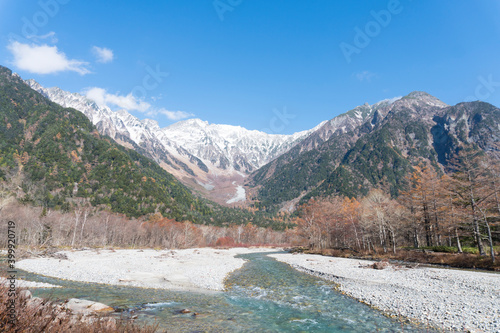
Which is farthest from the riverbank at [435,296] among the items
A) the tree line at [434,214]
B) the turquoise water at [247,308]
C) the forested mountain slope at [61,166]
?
the forested mountain slope at [61,166]

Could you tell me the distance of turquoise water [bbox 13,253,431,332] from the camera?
13789 mm

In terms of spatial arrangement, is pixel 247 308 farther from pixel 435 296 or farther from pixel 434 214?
pixel 434 214

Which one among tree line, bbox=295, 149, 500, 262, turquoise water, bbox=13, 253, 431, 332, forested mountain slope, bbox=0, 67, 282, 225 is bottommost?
turquoise water, bbox=13, 253, 431, 332

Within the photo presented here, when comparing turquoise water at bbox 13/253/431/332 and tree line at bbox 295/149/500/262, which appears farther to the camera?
tree line at bbox 295/149/500/262

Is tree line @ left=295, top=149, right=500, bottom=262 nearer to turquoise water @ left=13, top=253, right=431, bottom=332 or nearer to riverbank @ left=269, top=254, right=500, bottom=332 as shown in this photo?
riverbank @ left=269, top=254, right=500, bottom=332

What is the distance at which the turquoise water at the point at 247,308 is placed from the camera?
13.8 meters

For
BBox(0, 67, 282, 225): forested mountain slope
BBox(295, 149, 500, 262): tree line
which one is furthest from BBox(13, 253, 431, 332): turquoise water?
BBox(0, 67, 282, 225): forested mountain slope

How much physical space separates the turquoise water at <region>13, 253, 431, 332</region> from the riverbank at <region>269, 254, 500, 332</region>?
1.69 meters

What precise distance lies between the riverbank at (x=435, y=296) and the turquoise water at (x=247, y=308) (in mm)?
1687

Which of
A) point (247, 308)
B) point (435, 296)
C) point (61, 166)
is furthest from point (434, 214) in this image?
point (61, 166)

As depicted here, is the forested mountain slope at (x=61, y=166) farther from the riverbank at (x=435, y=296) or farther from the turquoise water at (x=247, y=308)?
the riverbank at (x=435, y=296)

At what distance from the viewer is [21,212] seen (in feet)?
258

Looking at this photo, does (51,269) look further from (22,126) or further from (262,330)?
(22,126)

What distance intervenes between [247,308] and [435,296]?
1600 cm
